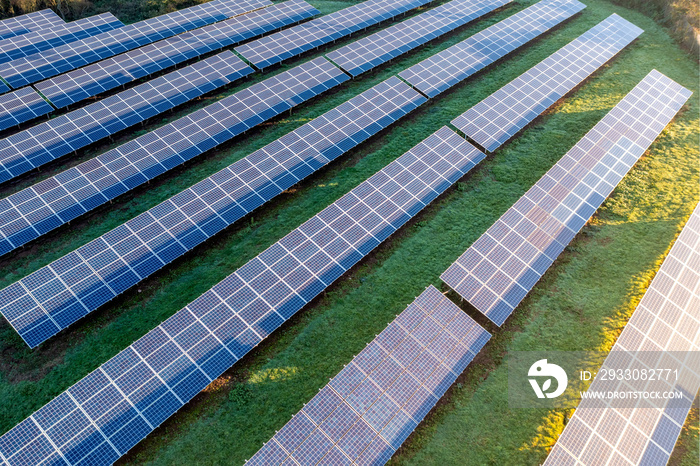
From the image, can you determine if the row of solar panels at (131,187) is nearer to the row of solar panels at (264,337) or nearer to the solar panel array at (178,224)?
the solar panel array at (178,224)

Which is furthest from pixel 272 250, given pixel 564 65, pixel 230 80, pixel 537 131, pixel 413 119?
pixel 564 65

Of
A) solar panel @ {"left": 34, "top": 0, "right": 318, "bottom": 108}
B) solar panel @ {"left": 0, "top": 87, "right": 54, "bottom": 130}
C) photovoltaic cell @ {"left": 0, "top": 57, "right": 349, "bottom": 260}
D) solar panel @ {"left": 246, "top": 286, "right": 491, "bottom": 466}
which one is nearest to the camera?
solar panel @ {"left": 246, "top": 286, "right": 491, "bottom": 466}

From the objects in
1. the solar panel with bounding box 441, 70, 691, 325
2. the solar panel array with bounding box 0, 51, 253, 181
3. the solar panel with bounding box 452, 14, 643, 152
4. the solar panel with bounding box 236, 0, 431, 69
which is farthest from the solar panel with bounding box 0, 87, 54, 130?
the solar panel with bounding box 441, 70, 691, 325

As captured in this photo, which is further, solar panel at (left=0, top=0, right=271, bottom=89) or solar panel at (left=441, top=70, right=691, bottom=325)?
solar panel at (left=0, top=0, right=271, bottom=89)

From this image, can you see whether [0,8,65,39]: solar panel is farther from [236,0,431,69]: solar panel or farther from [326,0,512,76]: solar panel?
[326,0,512,76]: solar panel

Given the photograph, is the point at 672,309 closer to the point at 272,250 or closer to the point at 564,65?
the point at 272,250

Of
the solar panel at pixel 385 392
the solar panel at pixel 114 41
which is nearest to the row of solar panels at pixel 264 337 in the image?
the solar panel at pixel 385 392

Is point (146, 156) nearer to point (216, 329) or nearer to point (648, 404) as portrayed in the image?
point (216, 329)

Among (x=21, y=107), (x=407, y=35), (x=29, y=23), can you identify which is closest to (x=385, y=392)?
(x=21, y=107)
